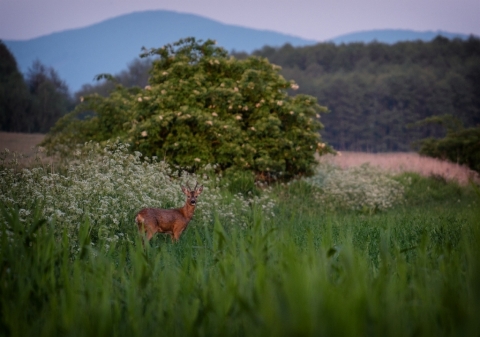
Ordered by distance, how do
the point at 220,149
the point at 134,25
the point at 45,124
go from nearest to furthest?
the point at 220,149 → the point at 45,124 → the point at 134,25

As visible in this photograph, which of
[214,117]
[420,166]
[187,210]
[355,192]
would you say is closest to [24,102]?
[420,166]

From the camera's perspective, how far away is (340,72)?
6831 cm

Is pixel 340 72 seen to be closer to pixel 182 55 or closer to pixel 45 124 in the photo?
pixel 45 124

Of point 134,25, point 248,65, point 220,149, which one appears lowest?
point 220,149

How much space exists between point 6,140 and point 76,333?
1137 inches

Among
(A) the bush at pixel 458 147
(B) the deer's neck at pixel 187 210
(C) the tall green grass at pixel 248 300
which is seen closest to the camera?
(C) the tall green grass at pixel 248 300

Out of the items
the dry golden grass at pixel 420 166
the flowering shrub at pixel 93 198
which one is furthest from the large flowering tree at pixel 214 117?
the dry golden grass at pixel 420 166

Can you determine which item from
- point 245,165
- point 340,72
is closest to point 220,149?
point 245,165

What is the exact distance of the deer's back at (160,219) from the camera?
23.8ft

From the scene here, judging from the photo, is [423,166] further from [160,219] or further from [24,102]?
[24,102]

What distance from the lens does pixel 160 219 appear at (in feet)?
24.5

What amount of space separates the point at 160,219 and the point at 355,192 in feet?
27.0

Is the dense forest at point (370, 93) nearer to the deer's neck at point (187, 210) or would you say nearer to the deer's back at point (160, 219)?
the deer's neck at point (187, 210)

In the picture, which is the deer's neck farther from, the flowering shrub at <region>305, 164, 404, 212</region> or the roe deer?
the flowering shrub at <region>305, 164, 404, 212</region>
